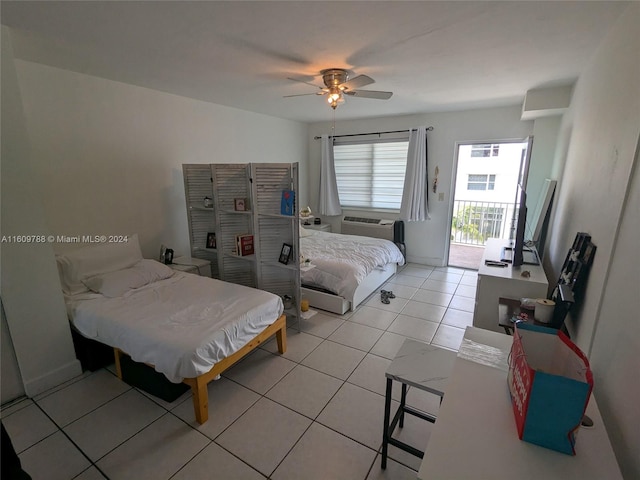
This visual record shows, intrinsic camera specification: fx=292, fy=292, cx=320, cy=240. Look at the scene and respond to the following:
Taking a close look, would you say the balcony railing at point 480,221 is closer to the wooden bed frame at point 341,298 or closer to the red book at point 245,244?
the wooden bed frame at point 341,298

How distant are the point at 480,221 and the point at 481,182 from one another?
0.81 m

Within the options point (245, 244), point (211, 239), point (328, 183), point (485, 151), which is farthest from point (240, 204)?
point (485, 151)

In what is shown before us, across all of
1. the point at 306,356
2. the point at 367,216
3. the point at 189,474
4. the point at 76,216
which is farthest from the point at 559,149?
the point at 76,216

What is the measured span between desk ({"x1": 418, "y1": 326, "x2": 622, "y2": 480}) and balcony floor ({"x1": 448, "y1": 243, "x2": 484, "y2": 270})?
442 centimetres

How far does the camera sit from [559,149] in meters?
3.37

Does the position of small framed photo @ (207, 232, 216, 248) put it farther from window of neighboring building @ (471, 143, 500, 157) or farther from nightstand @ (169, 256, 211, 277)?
window of neighboring building @ (471, 143, 500, 157)

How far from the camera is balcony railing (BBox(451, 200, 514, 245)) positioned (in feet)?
19.3

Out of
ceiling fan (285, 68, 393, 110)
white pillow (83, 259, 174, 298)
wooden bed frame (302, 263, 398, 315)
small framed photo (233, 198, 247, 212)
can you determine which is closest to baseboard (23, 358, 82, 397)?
white pillow (83, 259, 174, 298)

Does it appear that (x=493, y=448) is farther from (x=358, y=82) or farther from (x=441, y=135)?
(x=441, y=135)

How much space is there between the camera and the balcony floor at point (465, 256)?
5.26 metres

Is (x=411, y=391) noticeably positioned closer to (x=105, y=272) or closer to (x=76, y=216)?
(x=105, y=272)

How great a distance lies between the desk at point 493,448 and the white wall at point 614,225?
0.13 metres

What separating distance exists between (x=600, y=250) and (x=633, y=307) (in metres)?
0.59

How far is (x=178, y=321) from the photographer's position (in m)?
2.14
